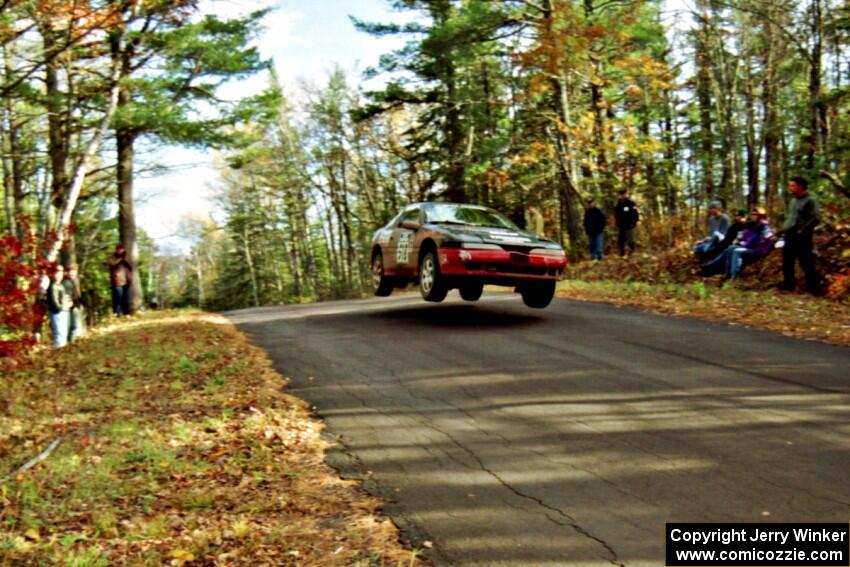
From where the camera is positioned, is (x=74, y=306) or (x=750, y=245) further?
(x=750, y=245)

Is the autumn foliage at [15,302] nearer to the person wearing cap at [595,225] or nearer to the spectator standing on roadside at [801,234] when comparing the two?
the spectator standing on roadside at [801,234]

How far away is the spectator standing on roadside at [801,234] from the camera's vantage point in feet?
38.5

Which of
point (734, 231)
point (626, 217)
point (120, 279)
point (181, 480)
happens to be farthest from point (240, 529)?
point (626, 217)

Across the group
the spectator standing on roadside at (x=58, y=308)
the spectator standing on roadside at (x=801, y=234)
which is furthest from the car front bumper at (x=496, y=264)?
the spectator standing on roadside at (x=58, y=308)

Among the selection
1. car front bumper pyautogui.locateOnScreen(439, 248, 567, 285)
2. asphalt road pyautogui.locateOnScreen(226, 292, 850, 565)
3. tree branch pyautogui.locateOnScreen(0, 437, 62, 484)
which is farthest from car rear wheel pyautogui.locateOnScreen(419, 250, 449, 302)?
tree branch pyautogui.locateOnScreen(0, 437, 62, 484)

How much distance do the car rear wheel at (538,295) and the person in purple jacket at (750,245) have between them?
212 inches

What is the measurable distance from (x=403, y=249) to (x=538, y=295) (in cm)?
253

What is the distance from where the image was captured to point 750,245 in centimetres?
1427

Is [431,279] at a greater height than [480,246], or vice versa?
[480,246]

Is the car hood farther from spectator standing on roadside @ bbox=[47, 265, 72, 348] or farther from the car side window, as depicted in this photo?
spectator standing on roadside @ bbox=[47, 265, 72, 348]

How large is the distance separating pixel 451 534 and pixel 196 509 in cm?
184

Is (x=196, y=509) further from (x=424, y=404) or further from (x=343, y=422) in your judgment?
(x=424, y=404)

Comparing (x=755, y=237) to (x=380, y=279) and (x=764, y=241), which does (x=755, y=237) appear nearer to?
(x=764, y=241)

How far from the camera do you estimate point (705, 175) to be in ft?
108
